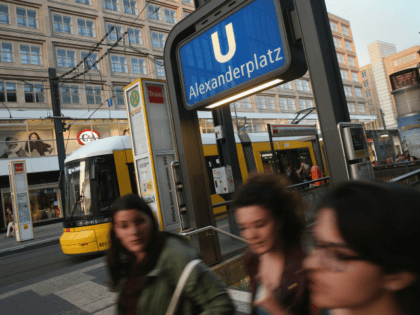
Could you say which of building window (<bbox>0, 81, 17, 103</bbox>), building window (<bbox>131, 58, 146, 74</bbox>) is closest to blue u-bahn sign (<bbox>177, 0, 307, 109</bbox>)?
building window (<bbox>0, 81, 17, 103</bbox>)

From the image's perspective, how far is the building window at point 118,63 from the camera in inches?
1054

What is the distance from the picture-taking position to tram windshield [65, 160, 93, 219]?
8305mm

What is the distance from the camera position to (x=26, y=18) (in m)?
22.9

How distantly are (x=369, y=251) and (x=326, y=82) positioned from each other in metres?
2.17

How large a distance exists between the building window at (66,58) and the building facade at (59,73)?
7cm

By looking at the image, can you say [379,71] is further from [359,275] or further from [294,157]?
[359,275]

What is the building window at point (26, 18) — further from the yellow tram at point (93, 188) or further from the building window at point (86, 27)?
the yellow tram at point (93, 188)

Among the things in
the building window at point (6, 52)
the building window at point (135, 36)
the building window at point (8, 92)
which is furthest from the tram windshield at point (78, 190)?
the building window at point (135, 36)

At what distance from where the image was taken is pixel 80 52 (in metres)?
25.2

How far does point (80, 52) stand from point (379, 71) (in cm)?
9045

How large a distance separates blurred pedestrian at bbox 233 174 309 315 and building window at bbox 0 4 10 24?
26437 millimetres

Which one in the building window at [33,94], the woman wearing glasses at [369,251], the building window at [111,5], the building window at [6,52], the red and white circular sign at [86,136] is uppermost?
the building window at [111,5]

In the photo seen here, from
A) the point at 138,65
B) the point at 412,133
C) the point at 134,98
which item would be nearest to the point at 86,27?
the point at 138,65

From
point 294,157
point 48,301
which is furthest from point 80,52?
point 48,301
